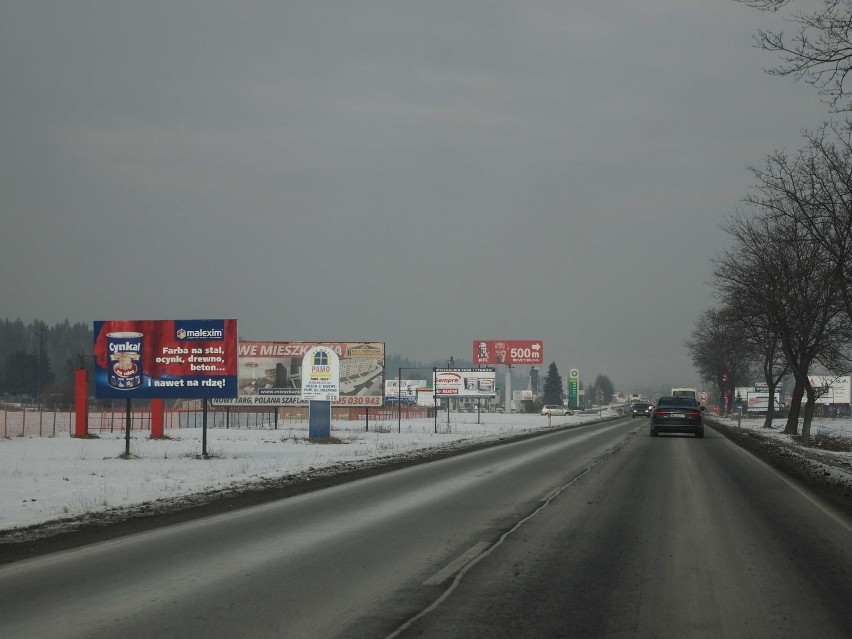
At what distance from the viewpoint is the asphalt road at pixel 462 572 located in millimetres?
6426

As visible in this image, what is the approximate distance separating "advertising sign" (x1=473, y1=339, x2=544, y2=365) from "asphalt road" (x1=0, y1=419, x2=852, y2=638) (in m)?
116

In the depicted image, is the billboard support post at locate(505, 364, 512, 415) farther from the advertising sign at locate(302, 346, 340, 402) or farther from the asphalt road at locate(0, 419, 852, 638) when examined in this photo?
the asphalt road at locate(0, 419, 852, 638)

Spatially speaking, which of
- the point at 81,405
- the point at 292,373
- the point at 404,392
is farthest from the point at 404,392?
Result: the point at 81,405

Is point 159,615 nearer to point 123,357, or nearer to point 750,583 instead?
point 750,583

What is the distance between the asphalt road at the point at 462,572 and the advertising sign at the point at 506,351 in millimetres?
115944

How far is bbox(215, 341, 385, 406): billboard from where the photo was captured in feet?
198

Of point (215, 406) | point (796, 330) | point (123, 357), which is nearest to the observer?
point (123, 357)

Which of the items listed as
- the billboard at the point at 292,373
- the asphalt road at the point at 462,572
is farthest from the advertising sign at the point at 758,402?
the asphalt road at the point at 462,572

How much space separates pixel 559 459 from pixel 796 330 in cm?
2258

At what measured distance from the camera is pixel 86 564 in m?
8.94

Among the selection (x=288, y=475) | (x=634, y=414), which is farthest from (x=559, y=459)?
(x=634, y=414)

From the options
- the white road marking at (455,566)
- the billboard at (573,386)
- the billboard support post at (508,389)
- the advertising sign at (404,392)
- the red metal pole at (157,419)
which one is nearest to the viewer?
the white road marking at (455,566)

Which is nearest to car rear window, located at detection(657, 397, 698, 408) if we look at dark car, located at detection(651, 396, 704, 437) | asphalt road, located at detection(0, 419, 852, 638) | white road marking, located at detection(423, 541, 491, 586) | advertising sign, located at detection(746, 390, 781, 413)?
dark car, located at detection(651, 396, 704, 437)

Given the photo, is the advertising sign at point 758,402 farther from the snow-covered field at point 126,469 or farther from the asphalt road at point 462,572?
the asphalt road at point 462,572
